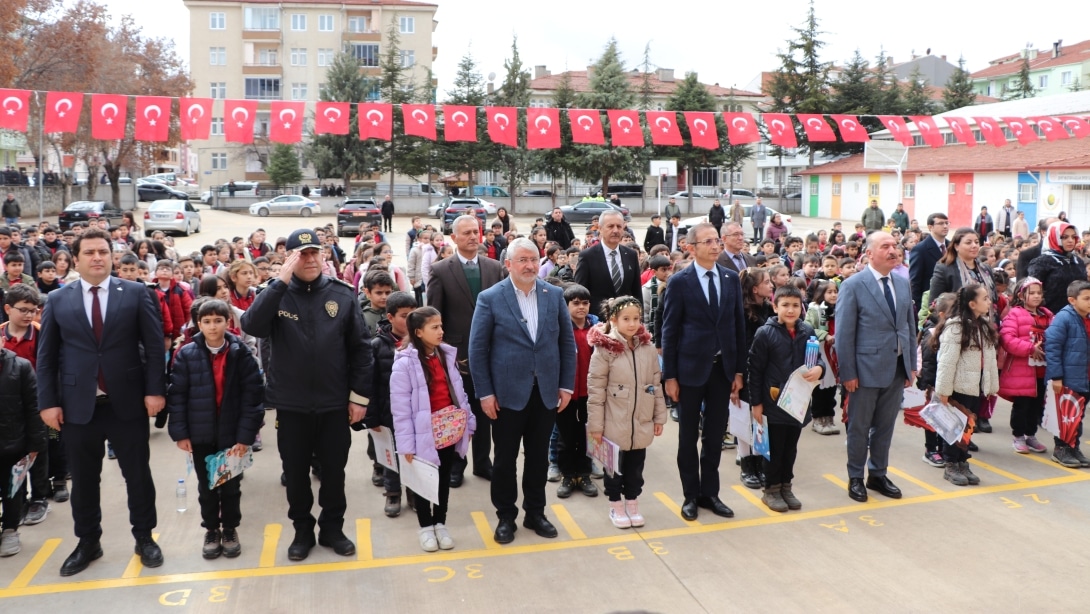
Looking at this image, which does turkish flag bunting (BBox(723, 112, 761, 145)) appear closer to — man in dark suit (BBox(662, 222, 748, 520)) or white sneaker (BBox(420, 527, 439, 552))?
man in dark suit (BBox(662, 222, 748, 520))

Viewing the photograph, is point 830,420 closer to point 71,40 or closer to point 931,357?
point 931,357

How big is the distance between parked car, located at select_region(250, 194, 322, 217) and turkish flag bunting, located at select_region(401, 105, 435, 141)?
2613 centimetres

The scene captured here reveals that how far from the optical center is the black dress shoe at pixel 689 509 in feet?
18.9

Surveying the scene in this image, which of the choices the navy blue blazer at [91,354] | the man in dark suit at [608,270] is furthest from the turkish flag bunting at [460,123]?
the navy blue blazer at [91,354]

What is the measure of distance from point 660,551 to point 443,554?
4.39 ft

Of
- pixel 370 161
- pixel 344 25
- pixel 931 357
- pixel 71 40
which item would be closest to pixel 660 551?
pixel 931 357

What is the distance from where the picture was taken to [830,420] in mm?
8094

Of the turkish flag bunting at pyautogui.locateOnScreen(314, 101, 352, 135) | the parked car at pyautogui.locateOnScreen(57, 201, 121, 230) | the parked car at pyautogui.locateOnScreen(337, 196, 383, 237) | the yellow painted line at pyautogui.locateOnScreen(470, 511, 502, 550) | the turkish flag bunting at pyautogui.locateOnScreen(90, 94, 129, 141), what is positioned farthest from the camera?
the parked car at pyautogui.locateOnScreen(337, 196, 383, 237)

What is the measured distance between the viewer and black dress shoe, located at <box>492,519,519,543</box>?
5375 mm

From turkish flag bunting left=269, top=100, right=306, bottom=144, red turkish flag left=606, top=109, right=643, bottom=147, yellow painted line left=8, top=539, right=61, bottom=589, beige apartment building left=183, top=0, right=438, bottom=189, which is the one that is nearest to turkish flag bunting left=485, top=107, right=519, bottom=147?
red turkish flag left=606, top=109, right=643, bottom=147

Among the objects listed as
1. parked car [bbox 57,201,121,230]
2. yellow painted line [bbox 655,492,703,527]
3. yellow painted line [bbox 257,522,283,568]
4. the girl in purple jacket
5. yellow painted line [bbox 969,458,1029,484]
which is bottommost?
yellow painted line [bbox 257,522,283,568]

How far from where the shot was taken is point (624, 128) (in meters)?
20.6

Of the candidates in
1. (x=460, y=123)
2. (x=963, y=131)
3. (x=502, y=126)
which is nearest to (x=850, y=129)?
(x=963, y=131)

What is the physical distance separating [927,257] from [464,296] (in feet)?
16.2
